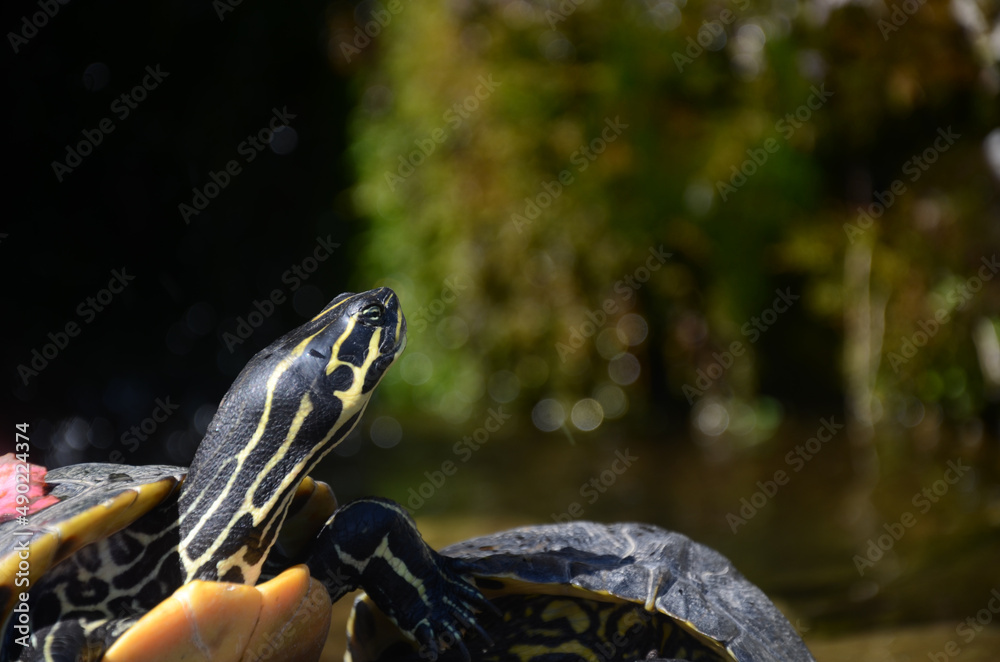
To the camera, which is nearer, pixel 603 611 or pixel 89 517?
pixel 89 517

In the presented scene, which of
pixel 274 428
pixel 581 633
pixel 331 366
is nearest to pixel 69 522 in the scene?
pixel 274 428

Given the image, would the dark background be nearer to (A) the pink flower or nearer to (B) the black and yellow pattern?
(A) the pink flower

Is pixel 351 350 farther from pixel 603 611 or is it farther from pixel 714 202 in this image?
pixel 714 202

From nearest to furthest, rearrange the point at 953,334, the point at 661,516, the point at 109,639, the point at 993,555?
the point at 109,639
the point at 993,555
the point at 661,516
the point at 953,334

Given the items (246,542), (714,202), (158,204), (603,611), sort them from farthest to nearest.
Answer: (158,204), (714,202), (603,611), (246,542)

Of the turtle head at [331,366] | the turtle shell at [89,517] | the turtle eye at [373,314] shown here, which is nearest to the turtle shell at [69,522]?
the turtle shell at [89,517]

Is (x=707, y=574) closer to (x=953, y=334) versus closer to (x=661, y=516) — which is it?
(x=661, y=516)

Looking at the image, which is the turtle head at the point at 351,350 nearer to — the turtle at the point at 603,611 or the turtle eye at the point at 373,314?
the turtle eye at the point at 373,314

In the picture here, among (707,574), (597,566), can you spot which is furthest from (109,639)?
(707,574)
